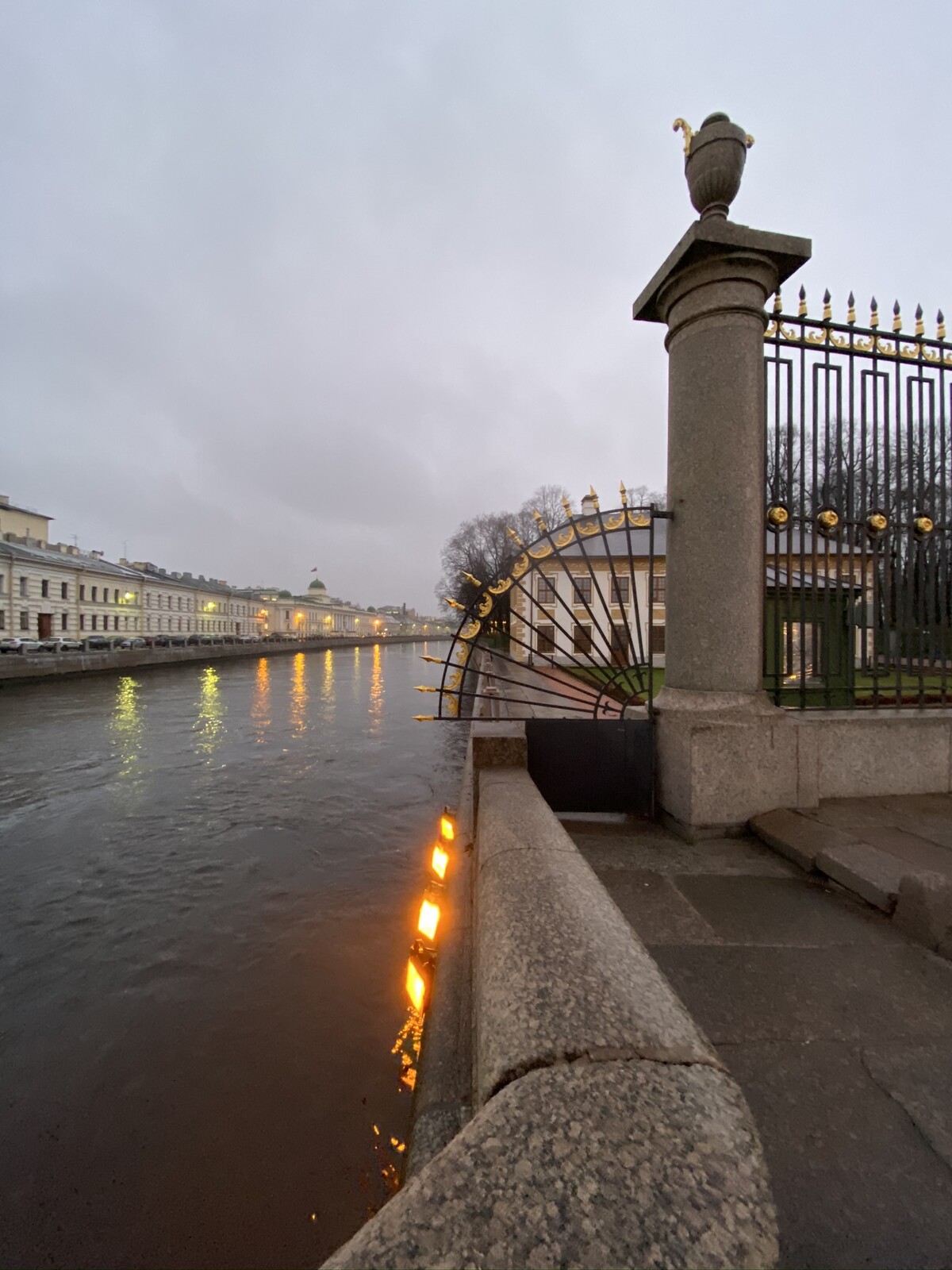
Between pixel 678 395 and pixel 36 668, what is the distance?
32.1 meters

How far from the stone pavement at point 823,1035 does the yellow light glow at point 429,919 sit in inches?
40.6

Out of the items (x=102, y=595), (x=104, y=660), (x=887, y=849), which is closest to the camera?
(x=887, y=849)

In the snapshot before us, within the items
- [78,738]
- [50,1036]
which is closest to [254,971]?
[50,1036]

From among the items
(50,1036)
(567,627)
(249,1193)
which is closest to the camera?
(249,1193)

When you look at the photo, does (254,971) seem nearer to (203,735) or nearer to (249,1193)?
(249,1193)

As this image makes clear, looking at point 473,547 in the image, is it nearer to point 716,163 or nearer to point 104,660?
point 104,660

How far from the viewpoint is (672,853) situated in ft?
11.7

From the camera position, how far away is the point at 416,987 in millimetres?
3492

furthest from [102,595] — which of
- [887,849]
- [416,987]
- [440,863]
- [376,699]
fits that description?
[887,849]

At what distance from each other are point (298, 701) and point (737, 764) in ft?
61.6

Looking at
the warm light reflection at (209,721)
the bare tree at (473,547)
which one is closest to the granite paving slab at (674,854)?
the warm light reflection at (209,721)

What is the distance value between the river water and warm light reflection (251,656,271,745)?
16.3 ft

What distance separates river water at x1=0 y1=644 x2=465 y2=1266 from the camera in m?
2.19

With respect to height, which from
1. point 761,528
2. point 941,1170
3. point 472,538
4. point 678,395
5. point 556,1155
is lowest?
point 941,1170
